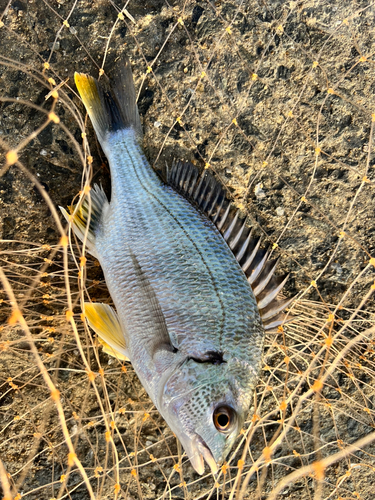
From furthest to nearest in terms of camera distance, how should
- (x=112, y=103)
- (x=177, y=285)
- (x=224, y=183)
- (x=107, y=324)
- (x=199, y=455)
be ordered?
(x=224, y=183), (x=112, y=103), (x=107, y=324), (x=177, y=285), (x=199, y=455)

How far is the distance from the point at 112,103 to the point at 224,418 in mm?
1690

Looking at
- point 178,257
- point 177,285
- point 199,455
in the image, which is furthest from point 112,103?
point 199,455

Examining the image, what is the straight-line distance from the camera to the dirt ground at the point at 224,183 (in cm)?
205

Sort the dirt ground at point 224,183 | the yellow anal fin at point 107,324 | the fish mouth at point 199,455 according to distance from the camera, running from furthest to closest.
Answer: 1. the dirt ground at point 224,183
2. the yellow anal fin at point 107,324
3. the fish mouth at point 199,455

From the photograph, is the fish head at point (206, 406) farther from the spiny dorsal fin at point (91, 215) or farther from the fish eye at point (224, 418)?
the spiny dorsal fin at point (91, 215)

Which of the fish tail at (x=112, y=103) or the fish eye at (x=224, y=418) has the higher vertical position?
the fish tail at (x=112, y=103)

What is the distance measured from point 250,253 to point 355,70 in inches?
54.2

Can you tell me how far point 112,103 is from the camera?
1.98 metres

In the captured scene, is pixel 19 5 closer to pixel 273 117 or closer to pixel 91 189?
pixel 91 189

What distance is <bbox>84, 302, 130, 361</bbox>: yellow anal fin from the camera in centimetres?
178

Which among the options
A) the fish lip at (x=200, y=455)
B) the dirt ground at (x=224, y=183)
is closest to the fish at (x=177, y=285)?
the fish lip at (x=200, y=455)

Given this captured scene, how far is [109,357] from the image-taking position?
2.15 meters

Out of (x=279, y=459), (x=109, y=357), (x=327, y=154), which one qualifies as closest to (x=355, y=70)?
(x=327, y=154)

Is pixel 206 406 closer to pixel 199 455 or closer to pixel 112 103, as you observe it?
pixel 199 455
